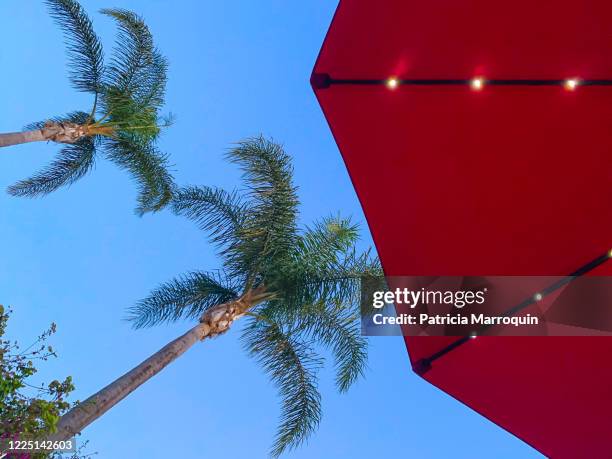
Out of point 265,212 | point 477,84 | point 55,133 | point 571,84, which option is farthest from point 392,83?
point 55,133

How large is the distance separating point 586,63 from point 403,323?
1952 mm

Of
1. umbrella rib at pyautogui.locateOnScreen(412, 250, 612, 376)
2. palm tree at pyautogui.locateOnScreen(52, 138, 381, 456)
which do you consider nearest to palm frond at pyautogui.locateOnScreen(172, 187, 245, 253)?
palm tree at pyautogui.locateOnScreen(52, 138, 381, 456)

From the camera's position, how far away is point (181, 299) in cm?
1134

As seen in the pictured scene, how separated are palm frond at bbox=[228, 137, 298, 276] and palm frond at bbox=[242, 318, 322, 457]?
129 centimetres

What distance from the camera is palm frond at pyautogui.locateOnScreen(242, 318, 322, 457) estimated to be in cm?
1017

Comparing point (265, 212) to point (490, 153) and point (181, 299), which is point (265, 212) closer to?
point (181, 299)

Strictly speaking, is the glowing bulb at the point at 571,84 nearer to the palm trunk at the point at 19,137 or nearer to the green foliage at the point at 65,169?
the palm trunk at the point at 19,137

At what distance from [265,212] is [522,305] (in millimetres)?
7408

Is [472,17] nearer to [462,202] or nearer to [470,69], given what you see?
[470,69]

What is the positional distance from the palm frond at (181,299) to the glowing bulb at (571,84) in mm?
8889

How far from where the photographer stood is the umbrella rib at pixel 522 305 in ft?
11.1

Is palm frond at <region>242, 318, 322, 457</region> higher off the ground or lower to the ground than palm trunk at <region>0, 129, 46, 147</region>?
lower

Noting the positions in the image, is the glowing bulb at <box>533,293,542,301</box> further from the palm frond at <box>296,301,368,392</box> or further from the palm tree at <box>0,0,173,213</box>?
the palm tree at <box>0,0,173,213</box>

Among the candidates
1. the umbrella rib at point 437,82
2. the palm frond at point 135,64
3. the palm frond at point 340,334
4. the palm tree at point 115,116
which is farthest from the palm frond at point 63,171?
the umbrella rib at point 437,82
